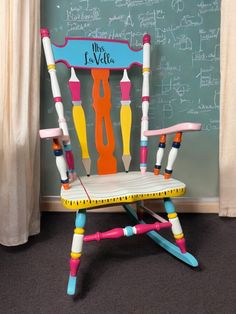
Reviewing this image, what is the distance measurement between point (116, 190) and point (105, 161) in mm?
352

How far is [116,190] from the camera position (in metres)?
0.94

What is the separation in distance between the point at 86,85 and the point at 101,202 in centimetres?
83

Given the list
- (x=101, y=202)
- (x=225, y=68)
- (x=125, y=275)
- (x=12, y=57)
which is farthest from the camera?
(x=225, y=68)

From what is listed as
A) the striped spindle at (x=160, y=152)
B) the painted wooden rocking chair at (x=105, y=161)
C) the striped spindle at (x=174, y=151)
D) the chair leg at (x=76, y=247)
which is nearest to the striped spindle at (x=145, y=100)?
the painted wooden rocking chair at (x=105, y=161)

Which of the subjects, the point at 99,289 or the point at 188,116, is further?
the point at 188,116

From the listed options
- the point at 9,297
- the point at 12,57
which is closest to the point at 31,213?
the point at 9,297

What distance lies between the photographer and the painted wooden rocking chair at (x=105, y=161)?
0.88 m

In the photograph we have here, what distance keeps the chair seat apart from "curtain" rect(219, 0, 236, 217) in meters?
0.55

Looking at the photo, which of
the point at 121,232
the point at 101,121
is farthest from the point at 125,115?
the point at 121,232

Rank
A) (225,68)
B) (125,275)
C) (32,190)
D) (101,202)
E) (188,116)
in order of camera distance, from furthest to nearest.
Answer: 1. (188,116)
2. (225,68)
3. (32,190)
4. (125,275)
5. (101,202)

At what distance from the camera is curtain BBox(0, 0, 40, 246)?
44.7 inches

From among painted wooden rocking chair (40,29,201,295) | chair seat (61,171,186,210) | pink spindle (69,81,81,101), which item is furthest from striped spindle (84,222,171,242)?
pink spindle (69,81,81,101)

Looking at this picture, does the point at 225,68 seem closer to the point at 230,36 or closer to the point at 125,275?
the point at 230,36

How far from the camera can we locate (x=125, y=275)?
100 centimetres
